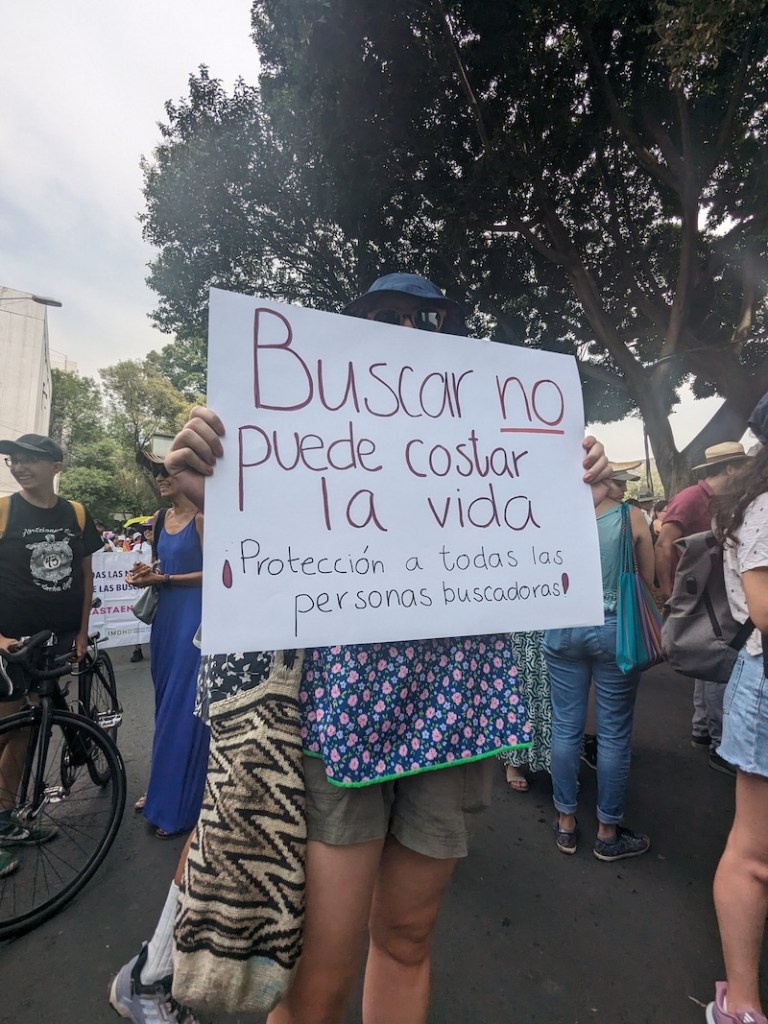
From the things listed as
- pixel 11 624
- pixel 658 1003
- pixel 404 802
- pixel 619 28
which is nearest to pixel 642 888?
pixel 658 1003

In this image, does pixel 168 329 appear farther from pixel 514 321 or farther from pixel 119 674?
pixel 119 674

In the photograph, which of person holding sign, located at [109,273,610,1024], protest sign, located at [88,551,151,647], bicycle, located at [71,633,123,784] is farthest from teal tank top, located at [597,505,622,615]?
protest sign, located at [88,551,151,647]

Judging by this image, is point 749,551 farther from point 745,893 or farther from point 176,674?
point 176,674

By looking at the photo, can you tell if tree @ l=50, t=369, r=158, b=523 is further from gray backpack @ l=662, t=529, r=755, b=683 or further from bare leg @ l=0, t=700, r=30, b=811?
gray backpack @ l=662, t=529, r=755, b=683

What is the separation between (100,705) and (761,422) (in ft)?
13.4

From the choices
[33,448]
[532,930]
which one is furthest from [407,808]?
[33,448]

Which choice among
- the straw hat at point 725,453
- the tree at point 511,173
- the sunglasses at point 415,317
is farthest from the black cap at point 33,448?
the tree at point 511,173

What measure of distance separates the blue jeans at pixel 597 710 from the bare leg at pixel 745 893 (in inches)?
34.3

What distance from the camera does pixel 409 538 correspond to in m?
1.15

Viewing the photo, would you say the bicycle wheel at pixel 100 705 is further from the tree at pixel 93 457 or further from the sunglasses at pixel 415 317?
the tree at pixel 93 457

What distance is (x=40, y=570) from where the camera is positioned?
2.66m

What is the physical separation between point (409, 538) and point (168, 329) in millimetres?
12138

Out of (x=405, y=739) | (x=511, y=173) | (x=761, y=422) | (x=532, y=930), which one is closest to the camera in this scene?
(x=405, y=739)

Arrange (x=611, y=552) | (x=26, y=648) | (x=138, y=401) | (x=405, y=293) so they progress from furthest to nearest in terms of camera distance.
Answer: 1. (x=138, y=401)
2. (x=611, y=552)
3. (x=26, y=648)
4. (x=405, y=293)
